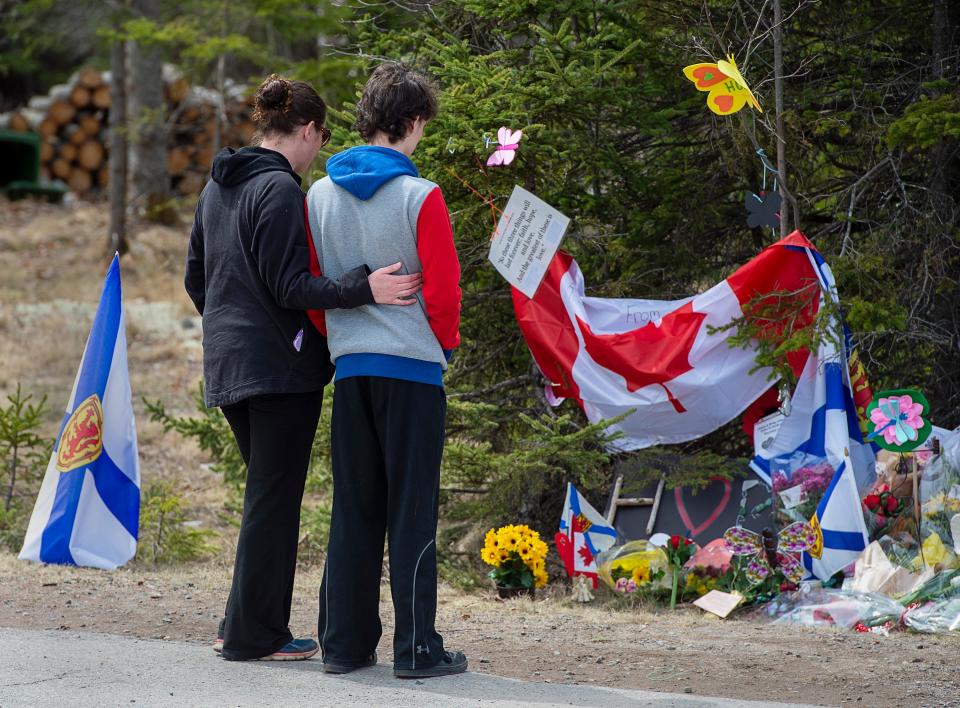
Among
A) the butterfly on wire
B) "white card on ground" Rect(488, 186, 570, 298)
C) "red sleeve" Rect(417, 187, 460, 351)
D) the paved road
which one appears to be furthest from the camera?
"white card on ground" Rect(488, 186, 570, 298)

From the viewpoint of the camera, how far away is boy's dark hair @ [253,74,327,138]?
3.94 metres

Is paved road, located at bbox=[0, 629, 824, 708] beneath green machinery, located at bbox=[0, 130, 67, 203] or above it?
beneath

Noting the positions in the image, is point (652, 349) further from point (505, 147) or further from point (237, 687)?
point (237, 687)

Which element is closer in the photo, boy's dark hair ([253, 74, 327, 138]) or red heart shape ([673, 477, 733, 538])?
boy's dark hair ([253, 74, 327, 138])

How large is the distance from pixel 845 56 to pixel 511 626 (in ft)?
11.0

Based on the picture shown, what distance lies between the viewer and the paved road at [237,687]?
3555 mm

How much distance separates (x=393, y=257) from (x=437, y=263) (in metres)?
0.16

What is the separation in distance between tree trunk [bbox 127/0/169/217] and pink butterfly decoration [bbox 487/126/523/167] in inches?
408

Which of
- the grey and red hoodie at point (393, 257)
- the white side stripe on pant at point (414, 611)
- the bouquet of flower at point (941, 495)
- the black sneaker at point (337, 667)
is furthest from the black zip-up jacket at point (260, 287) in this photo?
the bouquet of flower at point (941, 495)

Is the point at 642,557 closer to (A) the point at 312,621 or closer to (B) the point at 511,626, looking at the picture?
(B) the point at 511,626

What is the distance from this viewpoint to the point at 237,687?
3689 mm

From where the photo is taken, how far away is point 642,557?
5.63 meters

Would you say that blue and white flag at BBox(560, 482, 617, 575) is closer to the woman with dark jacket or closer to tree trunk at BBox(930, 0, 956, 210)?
the woman with dark jacket

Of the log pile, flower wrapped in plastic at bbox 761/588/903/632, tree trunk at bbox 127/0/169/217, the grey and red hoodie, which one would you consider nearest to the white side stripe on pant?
the grey and red hoodie
